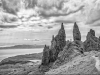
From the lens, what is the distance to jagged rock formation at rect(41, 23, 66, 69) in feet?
332

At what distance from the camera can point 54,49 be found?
4072 inches

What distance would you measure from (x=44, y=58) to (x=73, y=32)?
3417 cm

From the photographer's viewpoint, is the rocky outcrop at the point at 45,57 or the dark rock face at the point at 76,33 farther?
the dark rock face at the point at 76,33

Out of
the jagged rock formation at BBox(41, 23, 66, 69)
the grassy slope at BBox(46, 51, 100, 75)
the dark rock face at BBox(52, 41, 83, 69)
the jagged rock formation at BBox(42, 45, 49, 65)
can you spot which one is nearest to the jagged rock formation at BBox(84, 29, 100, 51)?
the jagged rock formation at BBox(41, 23, 66, 69)

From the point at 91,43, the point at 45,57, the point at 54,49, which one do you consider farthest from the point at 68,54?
the point at 91,43

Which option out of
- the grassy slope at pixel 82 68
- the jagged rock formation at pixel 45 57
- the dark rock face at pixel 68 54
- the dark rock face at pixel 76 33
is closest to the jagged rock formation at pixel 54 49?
the jagged rock formation at pixel 45 57

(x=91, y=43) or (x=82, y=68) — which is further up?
(x=91, y=43)

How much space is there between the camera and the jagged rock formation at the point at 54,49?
101256 mm

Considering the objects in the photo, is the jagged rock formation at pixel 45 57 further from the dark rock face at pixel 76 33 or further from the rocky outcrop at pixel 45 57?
the dark rock face at pixel 76 33

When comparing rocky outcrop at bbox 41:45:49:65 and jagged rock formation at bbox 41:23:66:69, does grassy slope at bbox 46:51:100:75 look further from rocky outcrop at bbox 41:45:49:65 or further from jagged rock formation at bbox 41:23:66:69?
A: jagged rock formation at bbox 41:23:66:69

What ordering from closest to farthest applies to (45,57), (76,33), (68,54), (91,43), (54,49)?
1. (68,54)
2. (45,57)
3. (91,43)
4. (54,49)
5. (76,33)

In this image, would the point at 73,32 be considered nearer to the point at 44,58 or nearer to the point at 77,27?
the point at 77,27

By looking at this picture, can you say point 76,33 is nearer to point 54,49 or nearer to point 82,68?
point 54,49

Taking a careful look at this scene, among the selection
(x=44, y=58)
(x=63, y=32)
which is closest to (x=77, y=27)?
(x=63, y=32)
